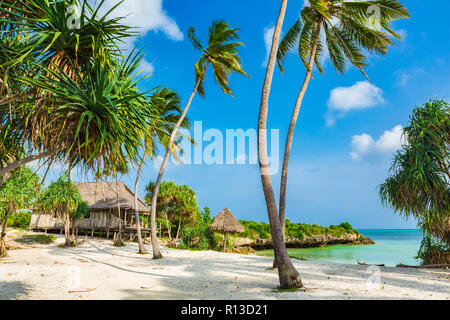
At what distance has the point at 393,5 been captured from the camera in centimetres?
904

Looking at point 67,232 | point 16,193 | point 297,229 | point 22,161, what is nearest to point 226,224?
point 67,232

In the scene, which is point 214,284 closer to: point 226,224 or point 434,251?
point 434,251

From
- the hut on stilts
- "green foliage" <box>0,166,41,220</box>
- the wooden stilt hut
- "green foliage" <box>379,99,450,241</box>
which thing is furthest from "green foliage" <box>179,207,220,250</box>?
"green foliage" <box>379,99,450,241</box>

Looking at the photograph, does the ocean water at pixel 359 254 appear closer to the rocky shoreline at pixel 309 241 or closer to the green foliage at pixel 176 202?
the rocky shoreline at pixel 309 241

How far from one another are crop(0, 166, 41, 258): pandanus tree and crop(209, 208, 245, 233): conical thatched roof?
1036cm

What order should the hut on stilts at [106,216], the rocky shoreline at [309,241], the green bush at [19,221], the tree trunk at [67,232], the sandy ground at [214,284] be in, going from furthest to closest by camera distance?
the rocky shoreline at [309,241]
the green bush at [19,221]
the hut on stilts at [106,216]
the tree trunk at [67,232]
the sandy ground at [214,284]

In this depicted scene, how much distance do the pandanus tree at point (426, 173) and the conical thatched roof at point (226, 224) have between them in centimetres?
985

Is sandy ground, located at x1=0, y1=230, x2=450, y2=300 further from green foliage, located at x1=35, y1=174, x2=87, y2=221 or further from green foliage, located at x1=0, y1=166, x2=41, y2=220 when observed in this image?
green foliage, located at x1=35, y1=174, x2=87, y2=221

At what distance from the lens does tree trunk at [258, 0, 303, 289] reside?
6.34 meters

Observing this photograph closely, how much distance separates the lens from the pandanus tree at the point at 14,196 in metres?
11.7

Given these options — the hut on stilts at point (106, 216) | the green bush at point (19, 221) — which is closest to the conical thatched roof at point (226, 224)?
the hut on stilts at point (106, 216)

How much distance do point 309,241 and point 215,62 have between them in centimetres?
2830

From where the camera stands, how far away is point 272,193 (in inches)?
270
